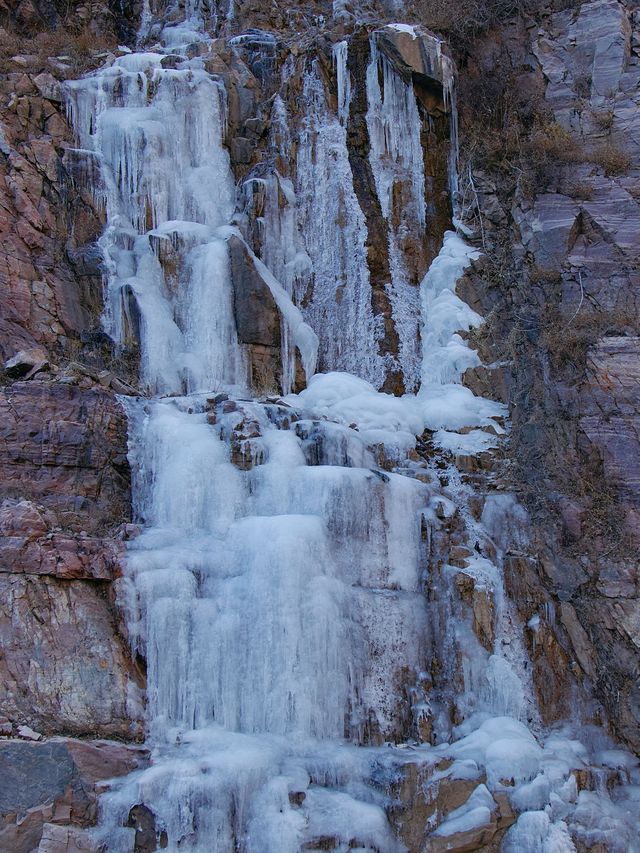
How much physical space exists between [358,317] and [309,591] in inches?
274

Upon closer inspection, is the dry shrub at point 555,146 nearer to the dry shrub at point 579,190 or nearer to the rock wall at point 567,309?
the rock wall at point 567,309

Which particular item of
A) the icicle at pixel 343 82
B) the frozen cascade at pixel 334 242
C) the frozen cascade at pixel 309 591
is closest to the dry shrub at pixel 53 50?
the frozen cascade at pixel 309 591

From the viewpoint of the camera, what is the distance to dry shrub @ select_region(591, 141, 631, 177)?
14.5 meters

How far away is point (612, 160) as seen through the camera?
14.5 meters

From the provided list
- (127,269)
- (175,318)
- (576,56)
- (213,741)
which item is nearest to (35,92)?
(127,269)

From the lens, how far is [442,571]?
10.8 metres

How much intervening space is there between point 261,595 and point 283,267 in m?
7.93

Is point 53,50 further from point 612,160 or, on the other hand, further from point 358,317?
point 612,160

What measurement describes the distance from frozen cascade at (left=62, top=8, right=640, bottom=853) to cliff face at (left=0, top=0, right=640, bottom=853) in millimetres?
231

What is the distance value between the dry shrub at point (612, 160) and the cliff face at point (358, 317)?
0.12 feet

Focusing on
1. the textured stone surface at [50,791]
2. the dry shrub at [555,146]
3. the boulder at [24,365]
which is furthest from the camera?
the dry shrub at [555,146]

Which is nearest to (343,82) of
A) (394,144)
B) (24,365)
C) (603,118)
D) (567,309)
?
(394,144)

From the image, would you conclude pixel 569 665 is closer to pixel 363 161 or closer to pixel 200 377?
pixel 200 377

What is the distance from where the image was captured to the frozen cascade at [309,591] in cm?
849
